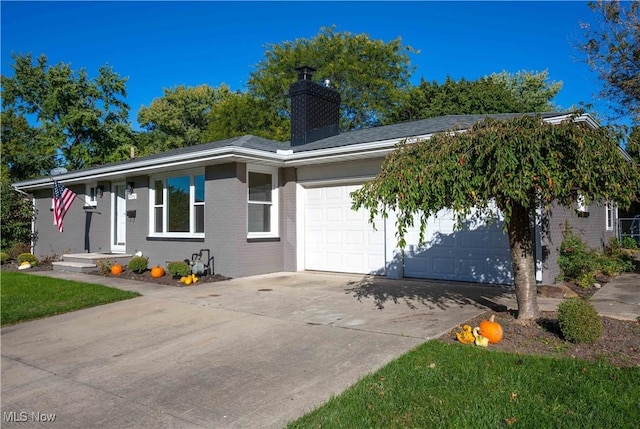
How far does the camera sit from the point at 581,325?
4434mm

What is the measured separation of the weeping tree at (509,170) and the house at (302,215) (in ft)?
12.0

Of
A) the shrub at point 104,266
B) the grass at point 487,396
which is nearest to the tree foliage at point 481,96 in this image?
the shrub at point 104,266

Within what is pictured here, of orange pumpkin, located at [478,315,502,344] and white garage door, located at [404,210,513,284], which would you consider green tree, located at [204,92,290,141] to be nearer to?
white garage door, located at [404,210,513,284]

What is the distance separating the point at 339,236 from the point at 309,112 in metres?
3.96

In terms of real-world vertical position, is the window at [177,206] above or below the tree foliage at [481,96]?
below

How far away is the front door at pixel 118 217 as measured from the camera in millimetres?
13688

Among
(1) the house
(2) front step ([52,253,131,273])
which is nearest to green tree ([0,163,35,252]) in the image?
(2) front step ([52,253,131,273])

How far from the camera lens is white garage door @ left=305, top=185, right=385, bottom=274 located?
32.8 feet

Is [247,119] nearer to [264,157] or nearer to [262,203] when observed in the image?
[262,203]

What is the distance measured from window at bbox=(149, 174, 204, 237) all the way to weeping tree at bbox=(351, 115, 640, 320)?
685 cm

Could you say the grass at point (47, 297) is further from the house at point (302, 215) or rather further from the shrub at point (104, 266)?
the house at point (302, 215)

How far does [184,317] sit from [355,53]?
90.7ft

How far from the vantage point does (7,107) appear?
28.6 meters

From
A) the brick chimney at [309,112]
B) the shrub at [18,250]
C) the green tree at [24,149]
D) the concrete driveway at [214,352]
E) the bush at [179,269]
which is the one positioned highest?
the green tree at [24,149]
